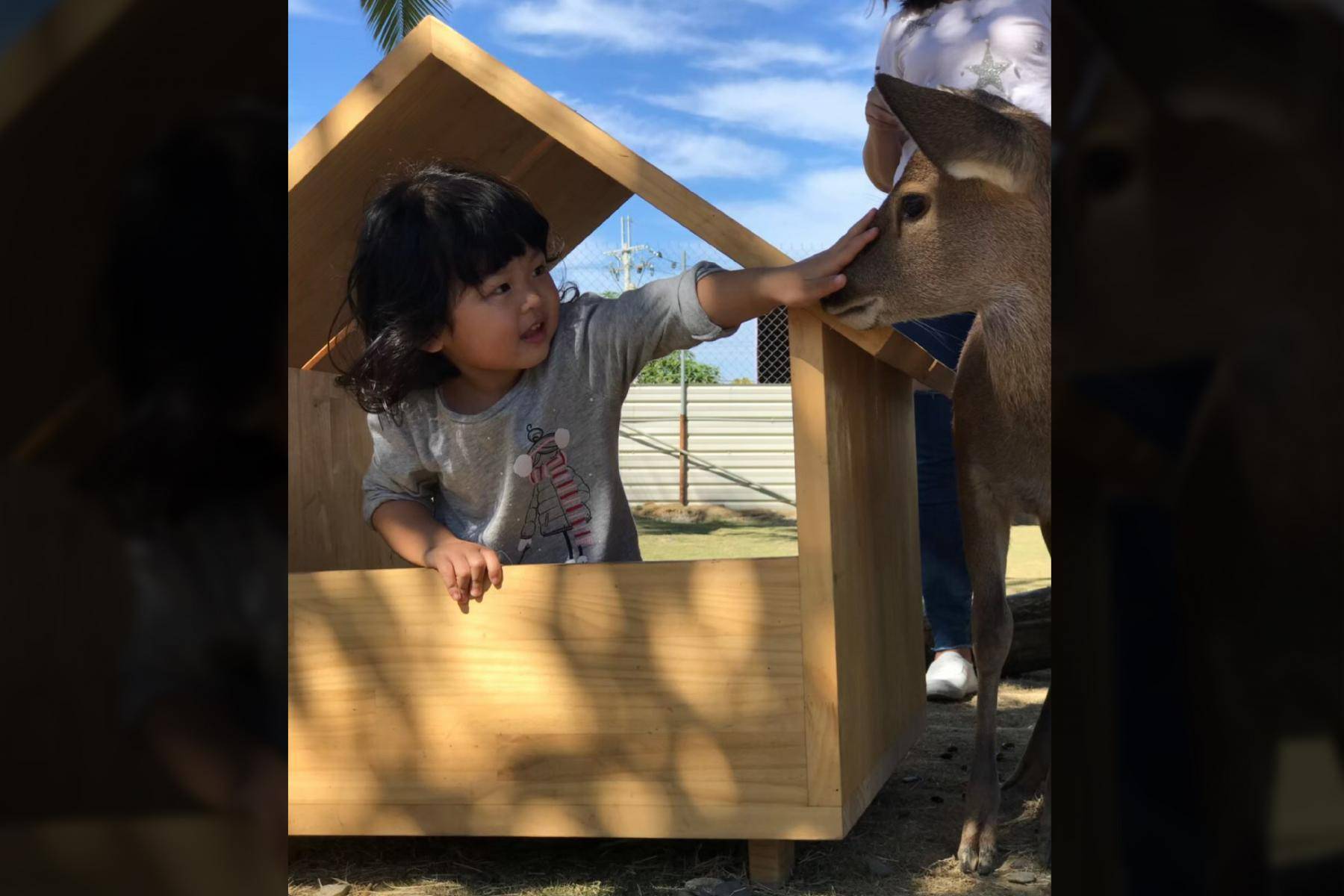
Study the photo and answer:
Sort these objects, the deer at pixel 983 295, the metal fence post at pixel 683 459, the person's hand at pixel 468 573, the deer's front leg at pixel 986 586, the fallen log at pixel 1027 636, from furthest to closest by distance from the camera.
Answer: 1. the metal fence post at pixel 683 459
2. the fallen log at pixel 1027 636
3. the deer's front leg at pixel 986 586
4. the deer at pixel 983 295
5. the person's hand at pixel 468 573

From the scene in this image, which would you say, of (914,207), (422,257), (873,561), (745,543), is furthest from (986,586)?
(745,543)

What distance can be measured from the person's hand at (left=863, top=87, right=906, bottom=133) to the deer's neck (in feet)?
2.96

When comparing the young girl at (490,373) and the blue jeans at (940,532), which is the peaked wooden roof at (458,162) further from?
the blue jeans at (940,532)

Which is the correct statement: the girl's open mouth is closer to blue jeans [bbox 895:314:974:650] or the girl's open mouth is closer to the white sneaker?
blue jeans [bbox 895:314:974:650]

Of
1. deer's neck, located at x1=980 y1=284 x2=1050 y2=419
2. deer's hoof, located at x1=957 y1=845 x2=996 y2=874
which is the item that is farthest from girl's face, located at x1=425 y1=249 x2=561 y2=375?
deer's hoof, located at x1=957 y1=845 x2=996 y2=874

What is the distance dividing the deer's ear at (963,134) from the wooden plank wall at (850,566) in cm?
47
